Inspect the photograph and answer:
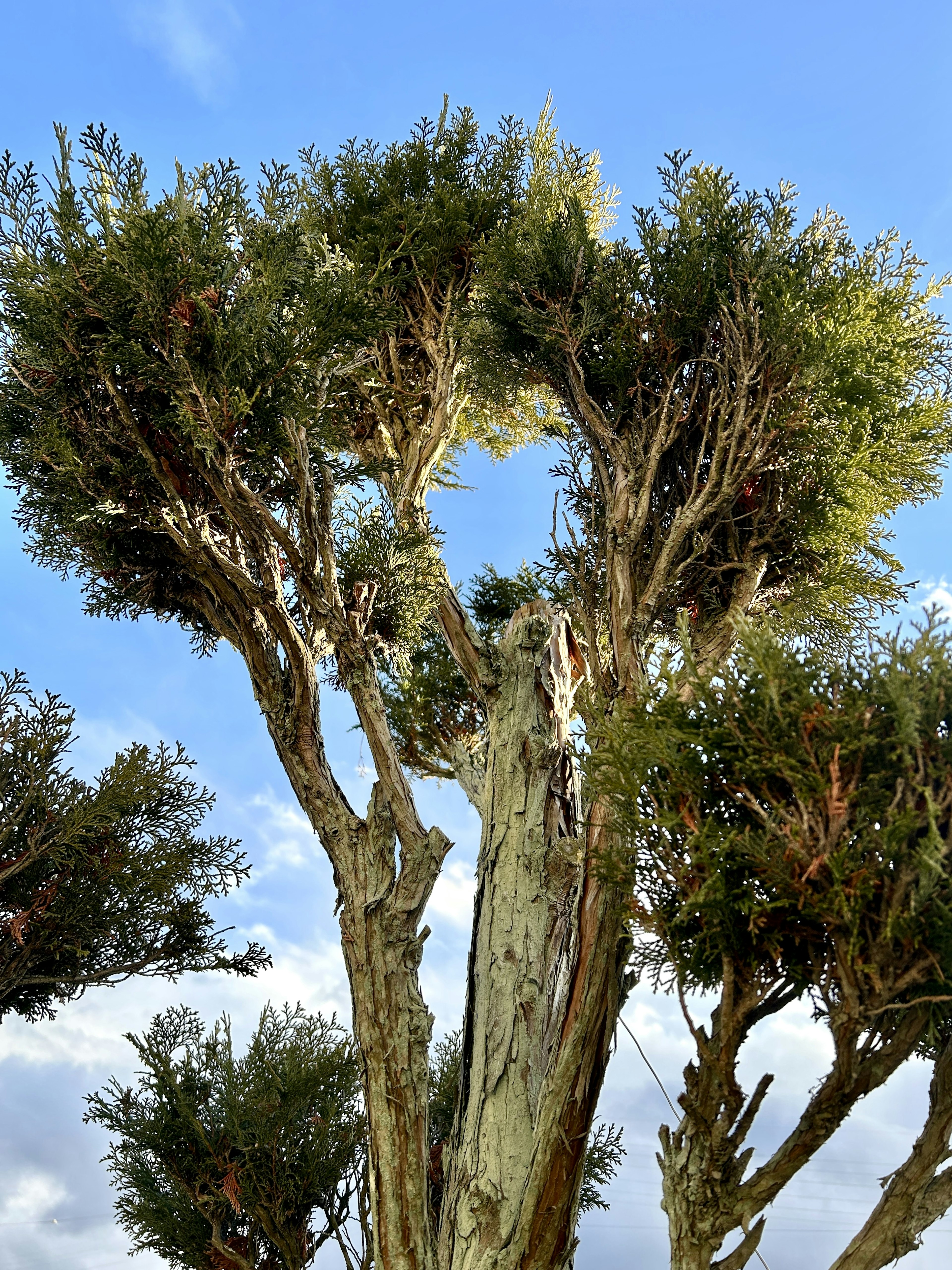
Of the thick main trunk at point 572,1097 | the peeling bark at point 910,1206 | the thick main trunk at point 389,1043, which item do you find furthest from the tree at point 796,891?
the thick main trunk at point 389,1043

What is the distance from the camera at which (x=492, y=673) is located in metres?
8.14

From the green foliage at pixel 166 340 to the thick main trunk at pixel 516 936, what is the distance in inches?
93.8

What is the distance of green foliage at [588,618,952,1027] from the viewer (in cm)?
405

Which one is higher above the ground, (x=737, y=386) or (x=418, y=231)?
(x=418, y=231)

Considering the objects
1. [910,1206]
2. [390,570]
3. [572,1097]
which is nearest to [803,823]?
[910,1206]

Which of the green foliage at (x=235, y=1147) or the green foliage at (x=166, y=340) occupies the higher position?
the green foliage at (x=166, y=340)

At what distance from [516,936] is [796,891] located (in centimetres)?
319

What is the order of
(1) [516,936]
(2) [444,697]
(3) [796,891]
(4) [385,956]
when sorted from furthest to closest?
(2) [444,697]
(1) [516,936]
(4) [385,956]
(3) [796,891]

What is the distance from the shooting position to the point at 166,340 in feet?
22.4

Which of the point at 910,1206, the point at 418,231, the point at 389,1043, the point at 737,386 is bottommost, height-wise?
the point at 910,1206

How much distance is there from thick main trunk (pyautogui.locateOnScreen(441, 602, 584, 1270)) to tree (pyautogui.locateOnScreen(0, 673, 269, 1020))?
2.87m

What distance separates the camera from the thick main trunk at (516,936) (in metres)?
6.07

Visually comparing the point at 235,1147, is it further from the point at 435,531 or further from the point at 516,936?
the point at 435,531

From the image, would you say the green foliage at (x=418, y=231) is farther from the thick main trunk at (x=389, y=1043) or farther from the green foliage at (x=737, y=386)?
the thick main trunk at (x=389, y=1043)
